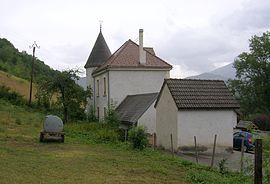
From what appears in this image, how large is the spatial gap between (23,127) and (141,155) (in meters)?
13.6

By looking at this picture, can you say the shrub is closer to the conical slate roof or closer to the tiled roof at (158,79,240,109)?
the tiled roof at (158,79,240,109)

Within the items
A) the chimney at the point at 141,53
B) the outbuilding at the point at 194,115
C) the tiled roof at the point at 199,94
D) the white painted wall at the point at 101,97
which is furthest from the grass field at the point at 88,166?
the white painted wall at the point at 101,97

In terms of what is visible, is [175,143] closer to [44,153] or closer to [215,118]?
[215,118]

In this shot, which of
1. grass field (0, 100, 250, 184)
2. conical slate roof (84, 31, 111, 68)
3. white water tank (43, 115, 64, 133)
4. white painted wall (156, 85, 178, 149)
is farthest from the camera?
conical slate roof (84, 31, 111, 68)

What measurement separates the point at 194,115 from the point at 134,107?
10550mm

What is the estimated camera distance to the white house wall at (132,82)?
41844 mm

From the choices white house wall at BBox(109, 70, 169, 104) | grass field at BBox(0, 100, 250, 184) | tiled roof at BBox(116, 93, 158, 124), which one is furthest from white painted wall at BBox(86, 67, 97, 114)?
grass field at BBox(0, 100, 250, 184)

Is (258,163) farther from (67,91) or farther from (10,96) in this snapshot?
(10,96)

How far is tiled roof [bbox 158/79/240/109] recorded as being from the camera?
2641 cm

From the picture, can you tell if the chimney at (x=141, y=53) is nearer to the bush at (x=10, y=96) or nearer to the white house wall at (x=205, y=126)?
the white house wall at (x=205, y=126)

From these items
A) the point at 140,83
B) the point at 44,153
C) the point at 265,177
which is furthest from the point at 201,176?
the point at 140,83

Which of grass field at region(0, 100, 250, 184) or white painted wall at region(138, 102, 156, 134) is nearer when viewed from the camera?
grass field at region(0, 100, 250, 184)

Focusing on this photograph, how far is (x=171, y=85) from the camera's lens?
27281 millimetres

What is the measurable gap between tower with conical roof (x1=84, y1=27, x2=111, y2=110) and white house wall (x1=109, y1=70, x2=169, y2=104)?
7.43 metres
